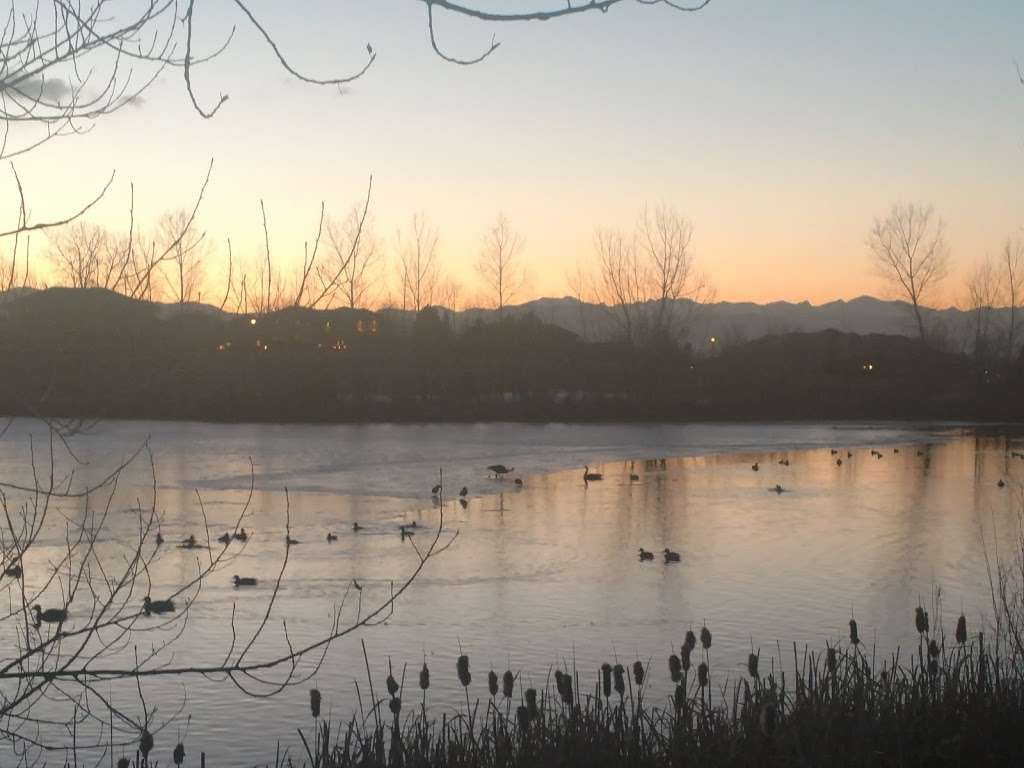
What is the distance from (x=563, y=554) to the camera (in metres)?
13.1

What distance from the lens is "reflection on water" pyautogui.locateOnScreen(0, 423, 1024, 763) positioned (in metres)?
8.35

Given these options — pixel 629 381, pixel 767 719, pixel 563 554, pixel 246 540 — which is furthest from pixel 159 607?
pixel 629 381

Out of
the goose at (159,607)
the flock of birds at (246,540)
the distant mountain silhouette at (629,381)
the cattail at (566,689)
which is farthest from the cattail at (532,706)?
the distant mountain silhouette at (629,381)

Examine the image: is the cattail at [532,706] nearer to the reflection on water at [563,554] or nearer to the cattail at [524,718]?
the cattail at [524,718]

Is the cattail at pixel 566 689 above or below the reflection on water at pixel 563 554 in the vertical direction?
above

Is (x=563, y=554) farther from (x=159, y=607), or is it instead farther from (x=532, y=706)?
(x=159, y=607)

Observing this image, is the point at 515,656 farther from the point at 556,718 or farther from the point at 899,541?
the point at 899,541

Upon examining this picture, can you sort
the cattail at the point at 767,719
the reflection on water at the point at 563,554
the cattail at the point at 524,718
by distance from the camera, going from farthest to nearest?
the reflection on water at the point at 563,554, the cattail at the point at 524,718, the cattail at the point at 767,719

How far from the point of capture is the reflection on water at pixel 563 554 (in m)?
8.35

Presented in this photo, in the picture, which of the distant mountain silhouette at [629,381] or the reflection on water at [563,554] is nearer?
the reflection on water at [563,554]

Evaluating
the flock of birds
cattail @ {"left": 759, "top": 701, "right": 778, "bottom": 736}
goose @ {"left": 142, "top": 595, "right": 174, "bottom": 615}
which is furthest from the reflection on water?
cattail @ {"left": 759, "top": 701, "right": 778, "bottom": 736}

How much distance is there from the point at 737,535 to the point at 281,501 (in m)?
7.05

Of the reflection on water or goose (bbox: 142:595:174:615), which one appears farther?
the reflection on water

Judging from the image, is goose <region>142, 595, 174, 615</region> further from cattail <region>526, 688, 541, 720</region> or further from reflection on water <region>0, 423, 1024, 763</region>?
cattail <region>526, 688, 541, 720</region>
